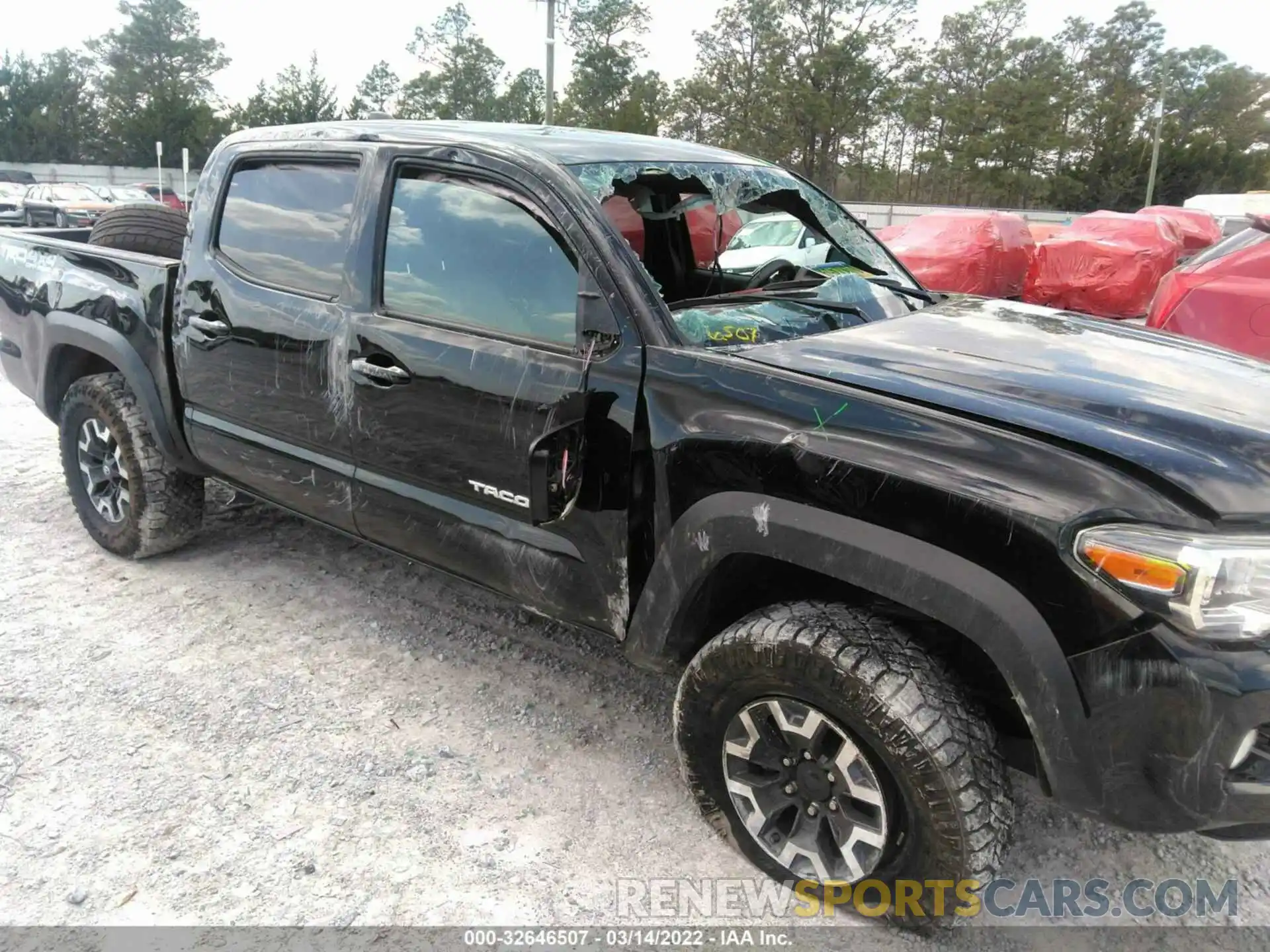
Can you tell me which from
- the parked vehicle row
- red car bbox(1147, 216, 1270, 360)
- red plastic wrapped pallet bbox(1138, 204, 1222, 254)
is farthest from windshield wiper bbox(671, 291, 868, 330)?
the parked vehicle row

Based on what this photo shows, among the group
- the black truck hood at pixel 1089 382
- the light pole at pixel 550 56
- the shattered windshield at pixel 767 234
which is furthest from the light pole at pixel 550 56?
the black truck hood at pixel 1089 382

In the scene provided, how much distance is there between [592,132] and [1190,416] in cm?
220

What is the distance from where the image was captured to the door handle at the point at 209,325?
133 inches

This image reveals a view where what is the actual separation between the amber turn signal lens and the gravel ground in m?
1.08

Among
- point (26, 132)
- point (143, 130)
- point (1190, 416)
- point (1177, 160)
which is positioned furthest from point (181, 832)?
point (26, 132)

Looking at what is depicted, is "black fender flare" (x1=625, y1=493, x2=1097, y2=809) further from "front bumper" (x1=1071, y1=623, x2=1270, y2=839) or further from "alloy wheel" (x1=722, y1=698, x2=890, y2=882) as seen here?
"alloy wheel" (x1=722, y1=698, x2=890, y2=882)

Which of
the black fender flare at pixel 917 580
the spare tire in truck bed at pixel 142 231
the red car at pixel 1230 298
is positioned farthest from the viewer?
the red car at pixel 1230 298

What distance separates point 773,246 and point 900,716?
104 inches

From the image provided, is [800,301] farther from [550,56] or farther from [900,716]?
[550,56]

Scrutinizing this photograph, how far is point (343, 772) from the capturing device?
9.14 ft

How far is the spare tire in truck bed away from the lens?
4.45 m

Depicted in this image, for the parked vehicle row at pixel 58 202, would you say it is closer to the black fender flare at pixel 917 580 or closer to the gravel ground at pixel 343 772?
the gravel ground at pixel 343 772

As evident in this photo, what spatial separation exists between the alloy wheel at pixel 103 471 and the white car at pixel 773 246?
2748 millimetres

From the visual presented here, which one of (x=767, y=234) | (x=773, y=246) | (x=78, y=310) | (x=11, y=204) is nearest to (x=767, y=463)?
(x=773, y=246)
